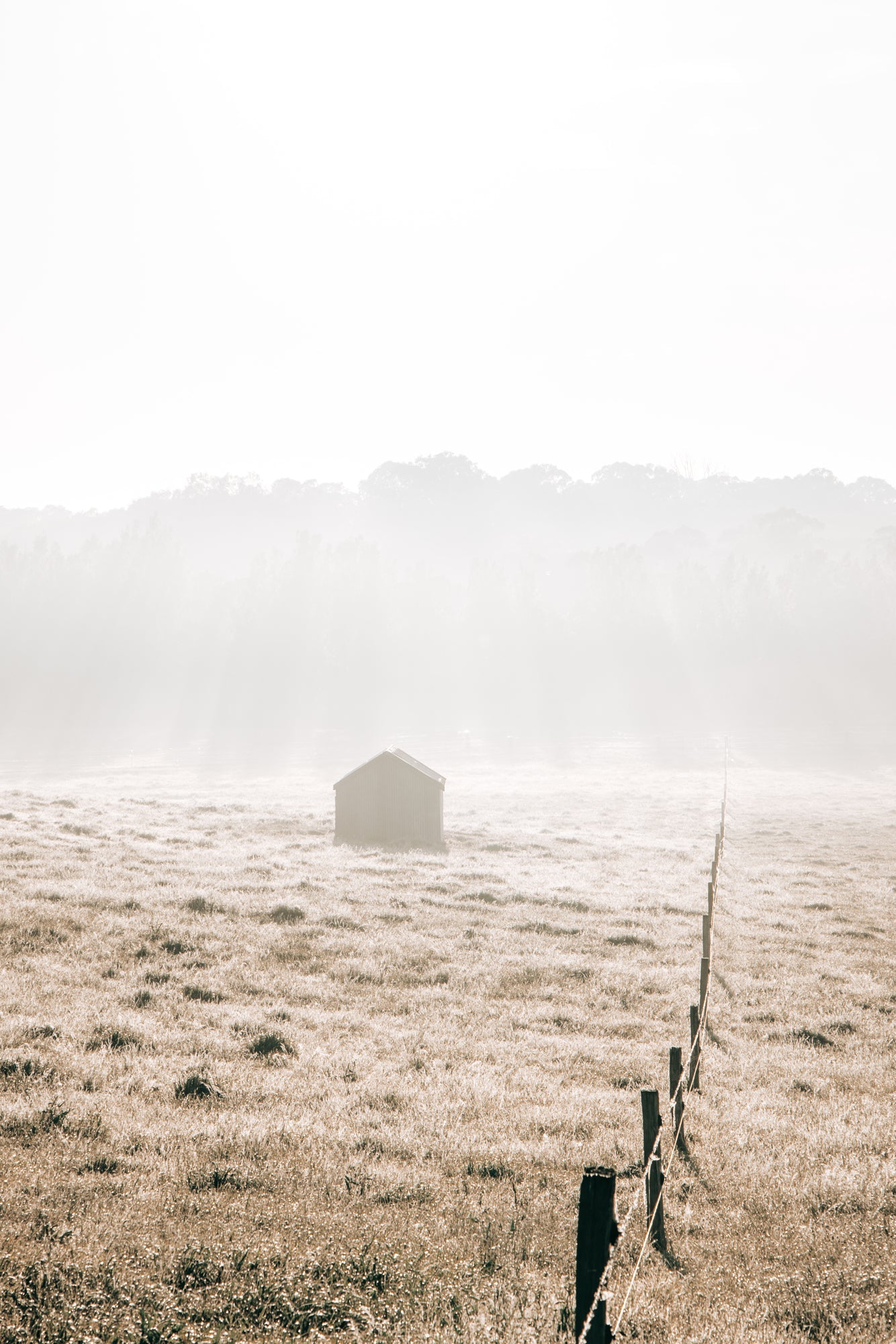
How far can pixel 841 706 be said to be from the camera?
363 ft

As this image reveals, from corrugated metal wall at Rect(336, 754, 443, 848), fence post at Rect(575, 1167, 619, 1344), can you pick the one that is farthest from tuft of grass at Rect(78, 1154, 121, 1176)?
corrugated metal wall at Rect(336, 754, 443, 848)

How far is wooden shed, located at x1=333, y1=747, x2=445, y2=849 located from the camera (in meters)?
36.8

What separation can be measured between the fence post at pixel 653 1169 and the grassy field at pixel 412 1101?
177 millimetres

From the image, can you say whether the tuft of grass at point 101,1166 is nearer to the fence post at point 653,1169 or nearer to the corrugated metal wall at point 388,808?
the fence post at point 653,1169

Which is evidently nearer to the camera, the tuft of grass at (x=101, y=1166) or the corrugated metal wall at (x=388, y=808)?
the tuft of grass at (x=101, y=1166)

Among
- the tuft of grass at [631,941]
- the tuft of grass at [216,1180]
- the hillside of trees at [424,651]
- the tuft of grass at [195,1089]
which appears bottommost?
the tuft of grass at [631,941]

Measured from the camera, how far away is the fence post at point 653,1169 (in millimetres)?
7156

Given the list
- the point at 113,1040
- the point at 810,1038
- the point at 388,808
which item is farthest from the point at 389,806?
the point at 113,1040

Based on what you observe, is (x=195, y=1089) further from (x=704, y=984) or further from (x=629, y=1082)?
(x=704, y=984)

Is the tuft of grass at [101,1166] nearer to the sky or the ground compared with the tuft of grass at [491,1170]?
nearer to the sky

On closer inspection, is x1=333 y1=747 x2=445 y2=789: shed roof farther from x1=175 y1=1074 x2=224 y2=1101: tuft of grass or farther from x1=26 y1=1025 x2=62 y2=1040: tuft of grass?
x1=175 y1=1074 x2=224 y2=1101: tuft of grass

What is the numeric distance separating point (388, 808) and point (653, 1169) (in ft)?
97.8

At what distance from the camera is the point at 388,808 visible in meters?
37.0

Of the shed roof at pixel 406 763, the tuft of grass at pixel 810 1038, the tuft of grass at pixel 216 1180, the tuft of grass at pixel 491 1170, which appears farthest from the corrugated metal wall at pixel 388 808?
the tuft of grass at pixel 216 1180
